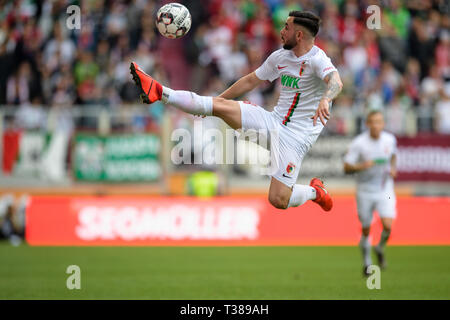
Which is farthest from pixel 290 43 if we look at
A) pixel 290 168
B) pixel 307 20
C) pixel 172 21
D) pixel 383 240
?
pixel 383 240

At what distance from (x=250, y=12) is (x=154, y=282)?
12460 mm

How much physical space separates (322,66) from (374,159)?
453 cm

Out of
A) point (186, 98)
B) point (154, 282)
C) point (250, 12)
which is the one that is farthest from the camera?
point (250, 12)

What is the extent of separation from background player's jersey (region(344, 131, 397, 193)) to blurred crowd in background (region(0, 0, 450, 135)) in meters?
A: 5.31

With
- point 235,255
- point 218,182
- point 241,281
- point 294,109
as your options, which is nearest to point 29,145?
point 218,182

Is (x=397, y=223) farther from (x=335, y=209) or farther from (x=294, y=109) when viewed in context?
(x=294, y=109)

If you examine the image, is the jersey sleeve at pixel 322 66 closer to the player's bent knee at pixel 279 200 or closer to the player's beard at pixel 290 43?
the player's beard at pixel 290 43

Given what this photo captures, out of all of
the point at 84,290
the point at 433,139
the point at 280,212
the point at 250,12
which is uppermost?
the point at 250,12

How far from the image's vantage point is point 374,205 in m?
13.4

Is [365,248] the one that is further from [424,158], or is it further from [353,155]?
[424,158]

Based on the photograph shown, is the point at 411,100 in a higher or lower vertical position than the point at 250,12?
lower

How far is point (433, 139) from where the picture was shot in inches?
738

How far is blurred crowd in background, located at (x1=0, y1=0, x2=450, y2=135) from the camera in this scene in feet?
67.1

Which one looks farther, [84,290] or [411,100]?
[411,100]
